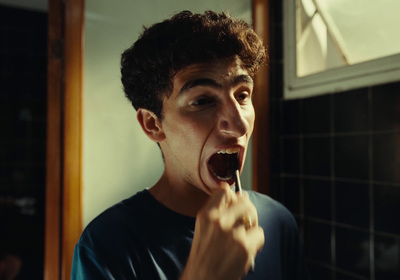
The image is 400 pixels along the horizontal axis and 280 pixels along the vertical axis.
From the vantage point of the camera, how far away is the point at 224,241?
58cm

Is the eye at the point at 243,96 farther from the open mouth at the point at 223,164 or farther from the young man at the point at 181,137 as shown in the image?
the open mouth at the point at 223,164

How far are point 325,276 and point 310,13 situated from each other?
1.33m

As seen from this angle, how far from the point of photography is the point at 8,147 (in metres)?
3.10

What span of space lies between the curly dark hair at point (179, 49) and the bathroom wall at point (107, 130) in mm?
463

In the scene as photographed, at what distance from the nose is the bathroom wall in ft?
2.02

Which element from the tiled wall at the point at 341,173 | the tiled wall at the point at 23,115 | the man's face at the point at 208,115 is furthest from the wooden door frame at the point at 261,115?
the tiled wall at the point at 23,115

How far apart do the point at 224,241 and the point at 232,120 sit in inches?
11.4

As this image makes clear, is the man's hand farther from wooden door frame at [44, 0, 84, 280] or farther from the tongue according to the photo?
wooden door frame at [44, 0, 84, 280]

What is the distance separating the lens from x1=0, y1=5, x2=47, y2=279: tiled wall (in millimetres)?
3057

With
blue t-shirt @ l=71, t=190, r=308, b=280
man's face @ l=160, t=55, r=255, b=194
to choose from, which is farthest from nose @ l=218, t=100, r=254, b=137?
blue t-shirt @ l=71, t=190, r=308, b=280

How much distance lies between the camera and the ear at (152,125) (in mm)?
866

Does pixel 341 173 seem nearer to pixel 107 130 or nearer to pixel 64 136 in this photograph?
pixel 107 130

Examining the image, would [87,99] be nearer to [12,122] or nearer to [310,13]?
[310,13]

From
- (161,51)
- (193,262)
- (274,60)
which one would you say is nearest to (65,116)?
(161,51)
